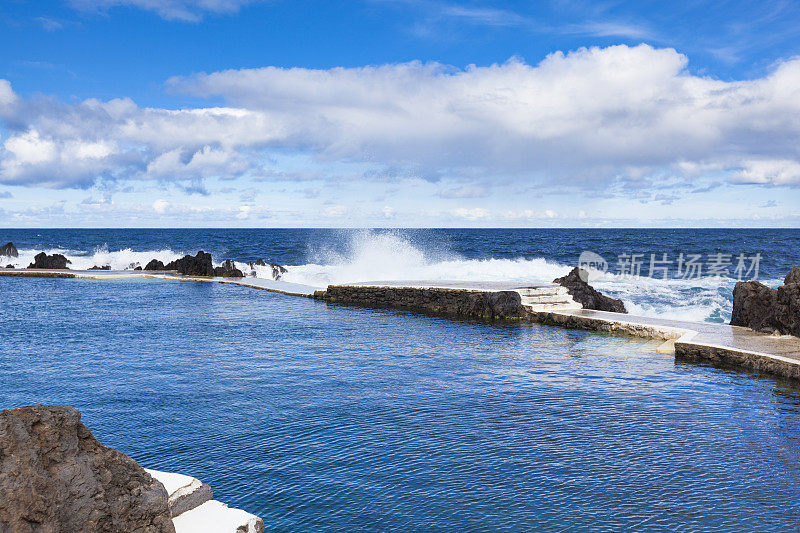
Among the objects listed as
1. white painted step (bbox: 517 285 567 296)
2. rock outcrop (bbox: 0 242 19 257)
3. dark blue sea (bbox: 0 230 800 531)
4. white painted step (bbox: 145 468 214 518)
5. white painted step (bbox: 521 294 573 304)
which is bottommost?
dark blue sea (bbox: 0 230 800 531)

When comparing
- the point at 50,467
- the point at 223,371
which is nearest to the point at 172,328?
the point at 223,371

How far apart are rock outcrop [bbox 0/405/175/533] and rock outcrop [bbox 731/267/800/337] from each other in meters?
13.9

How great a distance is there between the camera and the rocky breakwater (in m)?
19.3

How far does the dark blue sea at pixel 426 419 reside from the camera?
20.3 ft

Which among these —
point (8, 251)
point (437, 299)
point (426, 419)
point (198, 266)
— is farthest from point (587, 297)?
point (8, 251)

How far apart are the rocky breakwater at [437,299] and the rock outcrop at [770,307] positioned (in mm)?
6093

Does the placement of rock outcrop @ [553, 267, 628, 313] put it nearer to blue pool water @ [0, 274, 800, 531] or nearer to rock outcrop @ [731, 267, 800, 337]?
blue pool water @ [0, 274, 800, 531]

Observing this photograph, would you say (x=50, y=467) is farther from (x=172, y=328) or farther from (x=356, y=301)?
(x=356, y=301)

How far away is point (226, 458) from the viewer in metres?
7.48

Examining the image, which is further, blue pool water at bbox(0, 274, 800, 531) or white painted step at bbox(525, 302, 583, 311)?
white painted step at bbox(525, 302, 583, 311)

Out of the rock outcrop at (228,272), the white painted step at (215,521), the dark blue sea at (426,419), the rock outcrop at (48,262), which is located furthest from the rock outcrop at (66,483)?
the rock outcrop at (48,262)

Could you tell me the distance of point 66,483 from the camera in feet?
12.1

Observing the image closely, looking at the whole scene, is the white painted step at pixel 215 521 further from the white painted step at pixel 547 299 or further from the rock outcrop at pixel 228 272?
the rock outcrop at pixel 228 272

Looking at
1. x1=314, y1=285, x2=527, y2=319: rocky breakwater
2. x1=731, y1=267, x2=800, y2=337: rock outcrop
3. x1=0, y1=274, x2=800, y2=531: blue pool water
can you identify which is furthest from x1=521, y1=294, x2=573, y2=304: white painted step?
x1=731, y1=267, x2=800, y2=337: rock outcrop
